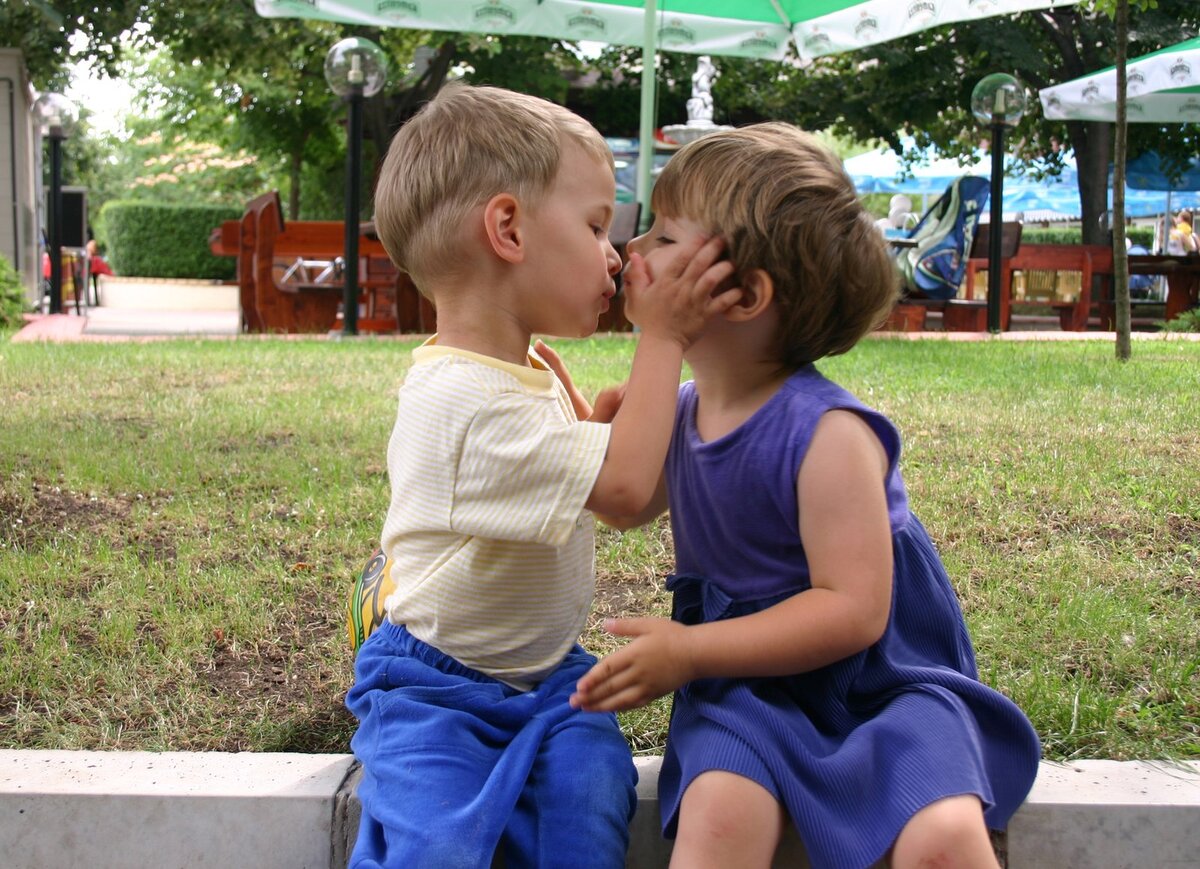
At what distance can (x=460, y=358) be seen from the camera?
1677mm

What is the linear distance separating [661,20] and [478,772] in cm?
910

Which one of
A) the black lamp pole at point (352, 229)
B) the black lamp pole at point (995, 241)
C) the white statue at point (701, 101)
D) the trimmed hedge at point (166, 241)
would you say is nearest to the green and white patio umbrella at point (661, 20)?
the black lamp pole at point (352, 229)

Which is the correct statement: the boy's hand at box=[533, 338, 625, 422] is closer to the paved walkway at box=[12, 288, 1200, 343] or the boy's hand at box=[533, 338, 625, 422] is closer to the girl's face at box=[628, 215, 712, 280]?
the girl's face at box=[628, 215, 712, 280]

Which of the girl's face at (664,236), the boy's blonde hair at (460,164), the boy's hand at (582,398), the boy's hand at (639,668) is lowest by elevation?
the boy's hand at (639,668)

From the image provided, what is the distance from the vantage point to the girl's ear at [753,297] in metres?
1.63

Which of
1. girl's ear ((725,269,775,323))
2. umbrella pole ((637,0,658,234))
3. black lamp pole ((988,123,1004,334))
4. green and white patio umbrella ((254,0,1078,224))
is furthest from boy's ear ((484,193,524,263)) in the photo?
black lamp pole ((988,123,1004,334))

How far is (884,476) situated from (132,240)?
30.2m

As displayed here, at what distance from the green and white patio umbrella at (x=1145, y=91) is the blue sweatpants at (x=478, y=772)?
10.4 meters

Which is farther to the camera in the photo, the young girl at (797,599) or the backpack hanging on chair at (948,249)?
the backpack hanging on chair at (948,249)

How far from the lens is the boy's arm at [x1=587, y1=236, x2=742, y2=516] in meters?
1.55

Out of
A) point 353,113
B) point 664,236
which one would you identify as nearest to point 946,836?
point 664,236

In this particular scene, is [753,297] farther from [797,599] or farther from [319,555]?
[319,555]

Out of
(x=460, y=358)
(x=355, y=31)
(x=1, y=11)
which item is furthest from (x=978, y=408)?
(x=355, y=31)

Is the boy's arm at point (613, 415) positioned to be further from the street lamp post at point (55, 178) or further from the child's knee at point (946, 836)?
the street lamp post at point (55, 178)
